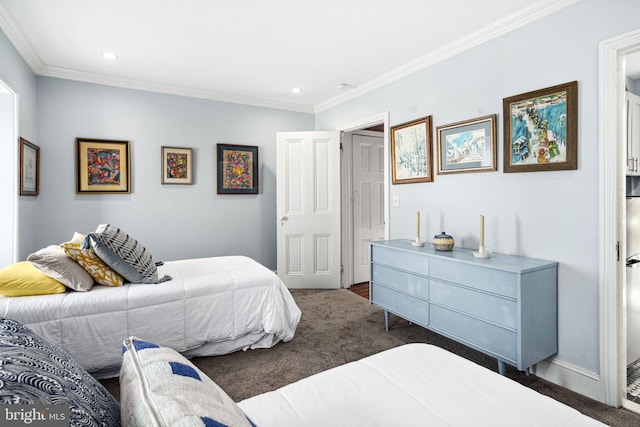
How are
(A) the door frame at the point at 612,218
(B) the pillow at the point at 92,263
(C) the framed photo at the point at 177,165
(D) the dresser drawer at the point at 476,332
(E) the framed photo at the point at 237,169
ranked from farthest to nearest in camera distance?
(E) the framed photo at the point at 237,169 → (C) the framed photo at the point at 177,165 → (B) the pillow at the point at 92,263 → (D) the dresser drawer at the point at 476,332 → (A) the door frame at the point at 612,218

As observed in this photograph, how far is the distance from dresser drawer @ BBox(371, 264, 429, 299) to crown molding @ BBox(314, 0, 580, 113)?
1930 millimetres

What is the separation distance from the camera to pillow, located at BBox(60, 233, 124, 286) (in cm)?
225

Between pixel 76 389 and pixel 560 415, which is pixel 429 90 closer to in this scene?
pixel 560 415

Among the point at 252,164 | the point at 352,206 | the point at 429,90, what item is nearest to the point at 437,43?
the point at 429,90

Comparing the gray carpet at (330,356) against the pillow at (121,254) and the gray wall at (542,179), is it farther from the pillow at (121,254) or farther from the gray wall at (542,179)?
the pillow at (121,254)

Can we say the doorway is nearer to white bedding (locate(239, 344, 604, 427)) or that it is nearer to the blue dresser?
white bedding (locate(239, 344, 604, 427))

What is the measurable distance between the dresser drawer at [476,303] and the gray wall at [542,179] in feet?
1.49

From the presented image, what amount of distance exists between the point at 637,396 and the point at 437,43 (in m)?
2.89

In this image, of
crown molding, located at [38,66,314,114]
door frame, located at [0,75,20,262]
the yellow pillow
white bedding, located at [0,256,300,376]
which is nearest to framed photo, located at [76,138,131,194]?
crown molding, located at [38,66,314,114]

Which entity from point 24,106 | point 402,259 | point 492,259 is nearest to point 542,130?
point 492,259

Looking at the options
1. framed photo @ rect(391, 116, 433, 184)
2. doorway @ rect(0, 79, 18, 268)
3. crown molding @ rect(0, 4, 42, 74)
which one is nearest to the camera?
crown molding @ rect(0, 4, 42, 74)

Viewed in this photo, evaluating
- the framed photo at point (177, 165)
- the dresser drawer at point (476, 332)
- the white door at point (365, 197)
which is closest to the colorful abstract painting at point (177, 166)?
the framed photo at point (177, 165)

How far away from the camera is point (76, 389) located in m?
0.60

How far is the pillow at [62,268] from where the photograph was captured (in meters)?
2.13
